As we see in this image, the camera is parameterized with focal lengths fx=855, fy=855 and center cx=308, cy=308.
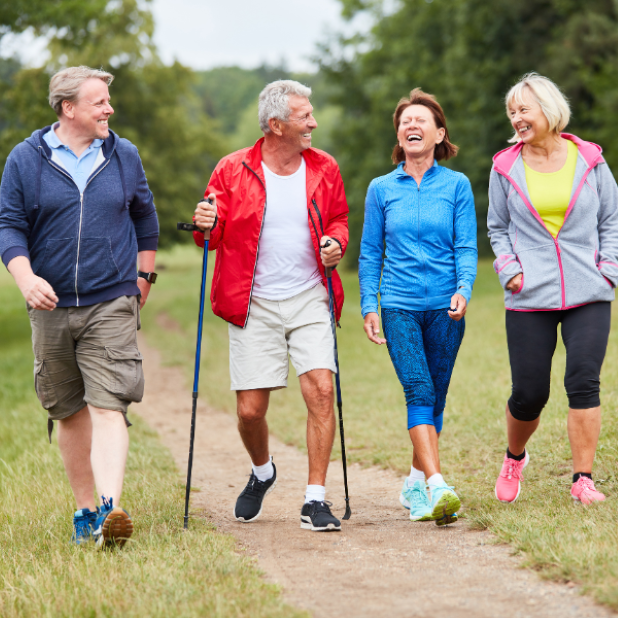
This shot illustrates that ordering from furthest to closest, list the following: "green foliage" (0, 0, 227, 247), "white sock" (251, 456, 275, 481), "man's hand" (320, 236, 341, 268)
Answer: "green foliage" (0, 0, 227, 247) → "white sock" (251, 456, 275, 481) → "man's hand" (320, 236, 341, 268)

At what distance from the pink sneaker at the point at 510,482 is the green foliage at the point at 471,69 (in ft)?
55.8

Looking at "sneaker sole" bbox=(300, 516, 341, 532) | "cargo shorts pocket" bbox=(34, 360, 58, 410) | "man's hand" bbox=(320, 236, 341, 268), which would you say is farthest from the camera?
"man's hand" bbox=(320, 236, 341, 268)

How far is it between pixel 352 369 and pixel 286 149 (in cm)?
791

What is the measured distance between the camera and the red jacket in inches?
196

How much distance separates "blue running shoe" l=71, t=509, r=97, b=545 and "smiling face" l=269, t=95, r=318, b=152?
2411 millimetres

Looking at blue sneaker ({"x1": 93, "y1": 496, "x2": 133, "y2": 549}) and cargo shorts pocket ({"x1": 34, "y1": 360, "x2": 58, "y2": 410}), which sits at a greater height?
cargo shorts pocket ({"x1": 34, "y1": 360, "x2": 58, "y2": 410})

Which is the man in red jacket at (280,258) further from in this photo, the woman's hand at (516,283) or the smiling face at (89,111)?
the woman's hand at (516,283)

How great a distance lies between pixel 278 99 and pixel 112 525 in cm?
253

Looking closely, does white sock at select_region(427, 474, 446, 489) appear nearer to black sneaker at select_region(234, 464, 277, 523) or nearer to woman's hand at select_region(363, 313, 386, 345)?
woman's hand at select_region(363, 313, 386, 345)

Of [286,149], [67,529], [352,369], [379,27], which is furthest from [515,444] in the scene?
[379,27]

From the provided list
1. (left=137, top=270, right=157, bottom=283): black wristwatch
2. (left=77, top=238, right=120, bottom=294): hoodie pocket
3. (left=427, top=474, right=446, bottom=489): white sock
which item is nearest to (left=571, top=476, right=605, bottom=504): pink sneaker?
(left=427, top=474, right=446, bottom=489): white sock

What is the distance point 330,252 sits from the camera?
15.9 feet

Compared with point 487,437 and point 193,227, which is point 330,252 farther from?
point 487,437

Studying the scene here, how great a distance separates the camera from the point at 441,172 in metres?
5.05
